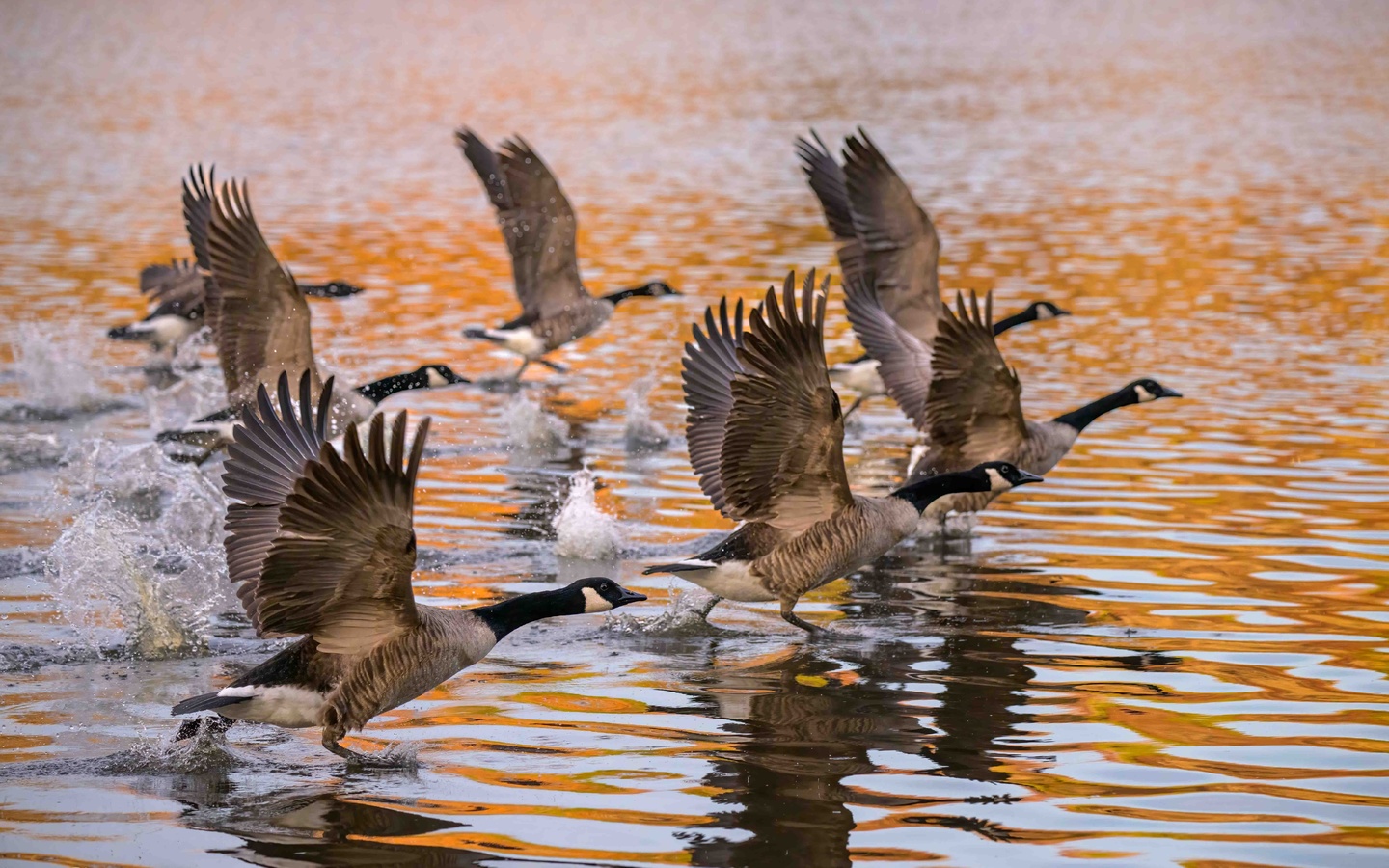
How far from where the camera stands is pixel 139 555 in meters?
8.27

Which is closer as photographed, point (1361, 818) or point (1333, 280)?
point (1361, 818)

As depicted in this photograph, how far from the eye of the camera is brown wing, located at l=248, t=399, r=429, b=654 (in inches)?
216

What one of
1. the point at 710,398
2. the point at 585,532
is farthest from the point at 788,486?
the point at 585,532

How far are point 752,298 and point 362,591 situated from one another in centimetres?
1149

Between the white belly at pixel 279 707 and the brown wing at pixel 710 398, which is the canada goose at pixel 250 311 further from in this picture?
the white belly at pixel 279 707

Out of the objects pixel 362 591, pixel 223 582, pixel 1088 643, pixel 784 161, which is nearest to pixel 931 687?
pixel 1088 643

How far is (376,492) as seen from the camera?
18.2 feet

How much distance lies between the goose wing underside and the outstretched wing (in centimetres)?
808

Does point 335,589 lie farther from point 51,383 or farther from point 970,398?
point 51,383

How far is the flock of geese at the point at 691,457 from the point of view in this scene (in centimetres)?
A: 581

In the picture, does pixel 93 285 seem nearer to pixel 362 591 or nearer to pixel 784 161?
pixel 362 591

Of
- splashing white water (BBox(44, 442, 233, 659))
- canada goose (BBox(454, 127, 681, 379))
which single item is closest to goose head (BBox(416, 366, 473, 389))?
splashing white water (BBox(44, 442, 233, 659))

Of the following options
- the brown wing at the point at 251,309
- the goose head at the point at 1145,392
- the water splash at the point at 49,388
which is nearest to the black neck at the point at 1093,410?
the goose head at the point at 1145,392

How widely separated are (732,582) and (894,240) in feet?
16.1
